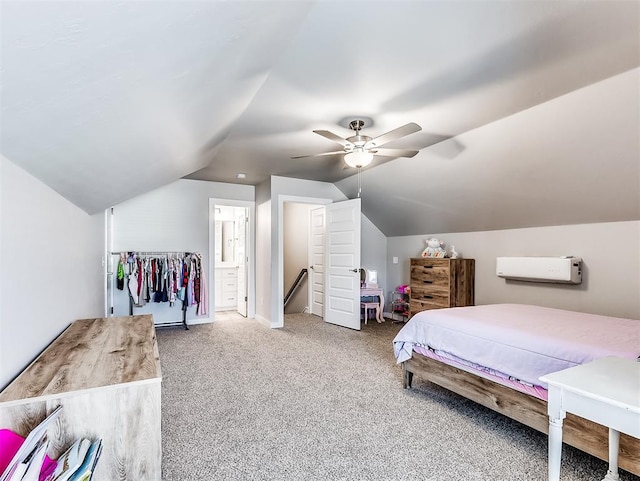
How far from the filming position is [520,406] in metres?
2.12

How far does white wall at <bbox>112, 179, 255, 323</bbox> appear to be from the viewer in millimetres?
5168

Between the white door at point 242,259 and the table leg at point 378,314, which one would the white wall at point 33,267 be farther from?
the table leg at point 378,314

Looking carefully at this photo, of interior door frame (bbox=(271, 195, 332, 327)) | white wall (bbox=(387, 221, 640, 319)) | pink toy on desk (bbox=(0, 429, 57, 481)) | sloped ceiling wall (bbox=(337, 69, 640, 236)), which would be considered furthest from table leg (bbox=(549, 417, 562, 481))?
interior door frame (bbox=(271, 195, 332, 327))

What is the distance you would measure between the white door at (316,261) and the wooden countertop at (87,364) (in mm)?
3910

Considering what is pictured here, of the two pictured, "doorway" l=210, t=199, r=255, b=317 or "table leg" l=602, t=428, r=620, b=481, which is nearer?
"table leg" l=602, t=428, r=620, b=481

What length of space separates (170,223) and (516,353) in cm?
504

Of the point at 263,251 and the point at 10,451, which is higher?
the point at 263,251

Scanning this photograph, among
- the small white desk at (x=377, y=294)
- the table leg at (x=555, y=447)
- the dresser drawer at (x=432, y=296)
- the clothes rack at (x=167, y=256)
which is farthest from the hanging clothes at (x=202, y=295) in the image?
the table leg at (x=555, y=447)

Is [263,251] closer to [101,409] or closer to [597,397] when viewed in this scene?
[101,409]

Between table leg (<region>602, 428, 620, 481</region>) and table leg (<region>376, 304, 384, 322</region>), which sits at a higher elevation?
table leg (<region>602, 428, 620, 481</region>)

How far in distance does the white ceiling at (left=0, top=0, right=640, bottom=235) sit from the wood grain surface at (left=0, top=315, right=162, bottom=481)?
3.25ft

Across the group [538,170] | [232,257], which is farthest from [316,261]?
[538,170]

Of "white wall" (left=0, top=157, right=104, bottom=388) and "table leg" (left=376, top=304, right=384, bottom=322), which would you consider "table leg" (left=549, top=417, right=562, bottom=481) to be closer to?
"white wall" (left=0, top=157, right=104, bottom=388)

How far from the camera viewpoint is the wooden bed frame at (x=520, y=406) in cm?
164
